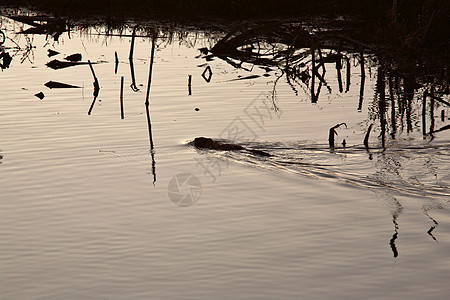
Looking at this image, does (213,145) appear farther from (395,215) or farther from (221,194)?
(395,215)

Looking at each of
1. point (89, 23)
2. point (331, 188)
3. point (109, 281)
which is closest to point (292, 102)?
point (331, 188)

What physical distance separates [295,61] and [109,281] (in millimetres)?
10884

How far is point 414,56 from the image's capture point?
564 inches

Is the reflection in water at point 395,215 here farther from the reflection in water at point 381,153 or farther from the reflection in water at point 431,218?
the reflection in water at point 431,218

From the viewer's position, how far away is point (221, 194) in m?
7.77

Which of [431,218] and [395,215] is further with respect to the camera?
[395,215]

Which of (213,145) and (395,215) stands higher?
(213,145)

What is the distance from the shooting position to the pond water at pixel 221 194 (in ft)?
18.6

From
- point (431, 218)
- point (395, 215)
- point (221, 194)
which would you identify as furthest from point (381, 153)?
point (221, 194)

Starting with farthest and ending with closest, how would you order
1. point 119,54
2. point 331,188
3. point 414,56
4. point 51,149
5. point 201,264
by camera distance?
point 119,54, point 414,56, point 51,149, point 331,188, point 201,264

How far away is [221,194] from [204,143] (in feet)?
5.72

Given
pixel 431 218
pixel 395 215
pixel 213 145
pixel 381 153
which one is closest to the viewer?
pixel 431 218

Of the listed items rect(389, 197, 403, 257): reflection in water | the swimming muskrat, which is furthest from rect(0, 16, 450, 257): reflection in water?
the swimming muskrat

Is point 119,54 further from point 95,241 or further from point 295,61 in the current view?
point 95,241
